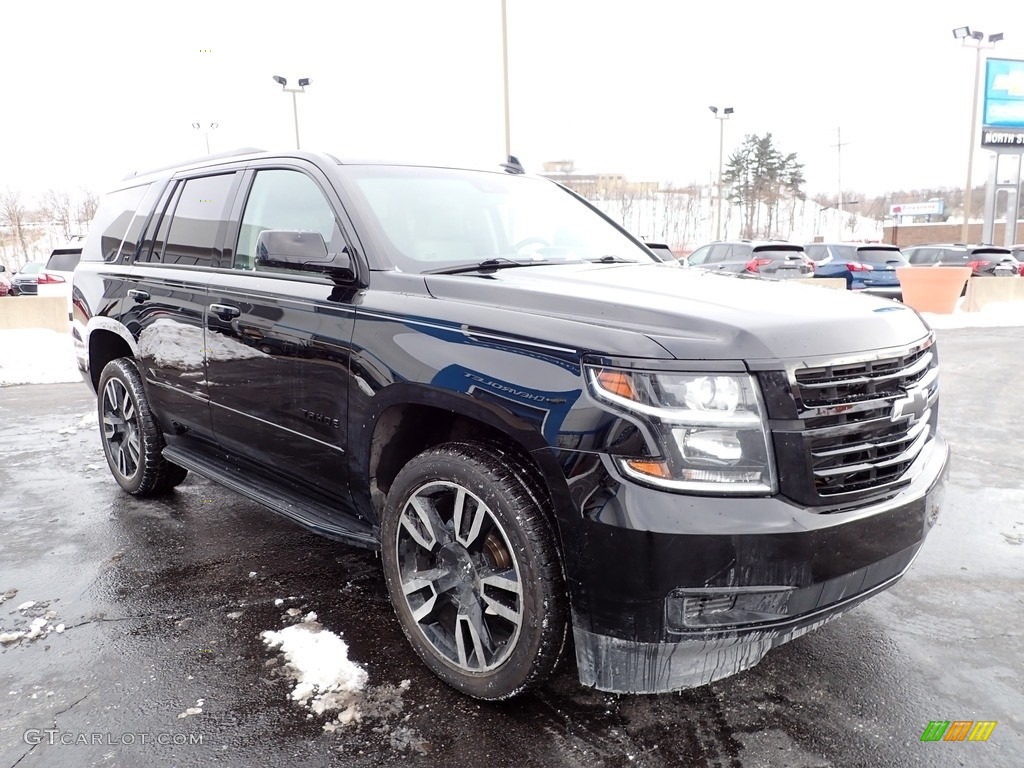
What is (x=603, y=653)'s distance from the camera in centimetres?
220

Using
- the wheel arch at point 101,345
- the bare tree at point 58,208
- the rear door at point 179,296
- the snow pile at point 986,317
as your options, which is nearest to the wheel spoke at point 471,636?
the rear door at point 179,296

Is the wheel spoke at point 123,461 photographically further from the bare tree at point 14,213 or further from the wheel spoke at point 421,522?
the bare tree at point 14,213

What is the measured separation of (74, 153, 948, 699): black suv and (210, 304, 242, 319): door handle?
0.4 inches

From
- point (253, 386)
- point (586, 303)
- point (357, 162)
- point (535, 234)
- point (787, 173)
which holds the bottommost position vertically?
point (253, 386)

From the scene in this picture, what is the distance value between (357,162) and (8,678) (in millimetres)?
2461

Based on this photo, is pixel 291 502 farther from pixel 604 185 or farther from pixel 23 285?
pixel 604 185

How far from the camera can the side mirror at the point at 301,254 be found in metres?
2.88

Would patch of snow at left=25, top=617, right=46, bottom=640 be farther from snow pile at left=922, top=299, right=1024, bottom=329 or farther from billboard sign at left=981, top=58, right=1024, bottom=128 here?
billboard sign at left=981, top=58, right=1024, bottom=128

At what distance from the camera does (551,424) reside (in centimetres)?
218

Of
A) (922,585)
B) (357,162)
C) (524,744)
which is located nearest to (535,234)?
(357,162)

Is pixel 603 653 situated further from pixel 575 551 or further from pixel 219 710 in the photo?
pixel 219 710

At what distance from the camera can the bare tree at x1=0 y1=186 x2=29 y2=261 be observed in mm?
55419

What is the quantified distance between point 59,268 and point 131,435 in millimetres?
15039

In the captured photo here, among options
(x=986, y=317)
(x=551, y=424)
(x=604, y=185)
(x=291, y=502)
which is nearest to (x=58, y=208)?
(x=604, y=185)
